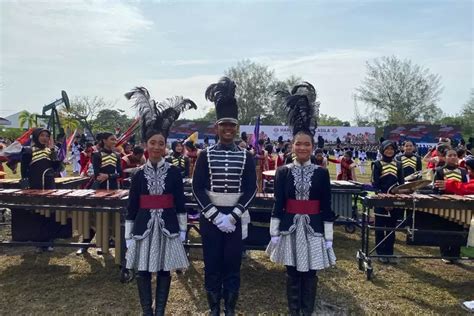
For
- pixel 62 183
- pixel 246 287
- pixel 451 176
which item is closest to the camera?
pixel 246 287

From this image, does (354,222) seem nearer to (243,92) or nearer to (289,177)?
(289,177)

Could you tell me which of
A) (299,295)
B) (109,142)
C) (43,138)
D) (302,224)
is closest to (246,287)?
(299,295)

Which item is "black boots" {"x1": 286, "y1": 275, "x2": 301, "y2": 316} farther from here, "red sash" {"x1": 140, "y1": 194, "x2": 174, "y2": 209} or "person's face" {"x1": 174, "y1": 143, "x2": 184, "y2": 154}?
"person's face" {"x1": 174, "y1": 143, "x2": 184, "y2": 154}

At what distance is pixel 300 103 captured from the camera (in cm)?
444

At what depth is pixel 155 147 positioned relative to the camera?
3781mm

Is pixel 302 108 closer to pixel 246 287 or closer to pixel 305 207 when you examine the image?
pixel 305 207

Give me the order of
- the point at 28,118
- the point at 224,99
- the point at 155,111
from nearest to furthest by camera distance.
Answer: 1. the point at 224,99
2. the point at 155,111
3. the point at 28,118

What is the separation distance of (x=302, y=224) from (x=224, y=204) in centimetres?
73

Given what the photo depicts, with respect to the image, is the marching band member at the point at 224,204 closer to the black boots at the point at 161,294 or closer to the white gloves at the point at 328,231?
the black boots at the point at 161,294

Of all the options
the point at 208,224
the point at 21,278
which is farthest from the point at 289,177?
the point at 21,278

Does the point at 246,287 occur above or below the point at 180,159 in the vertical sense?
below

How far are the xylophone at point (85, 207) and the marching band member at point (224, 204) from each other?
1.45 meters

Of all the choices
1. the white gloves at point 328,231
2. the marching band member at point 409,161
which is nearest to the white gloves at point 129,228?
the white gloves at point 328,231

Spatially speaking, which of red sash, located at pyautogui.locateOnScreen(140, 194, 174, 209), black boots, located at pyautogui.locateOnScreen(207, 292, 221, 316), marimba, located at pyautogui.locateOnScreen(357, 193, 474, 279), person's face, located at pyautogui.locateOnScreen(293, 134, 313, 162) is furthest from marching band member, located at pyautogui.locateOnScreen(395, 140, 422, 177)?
red sash, located at pyautogui.locateOnScreen(140, 194, 174, 209)
